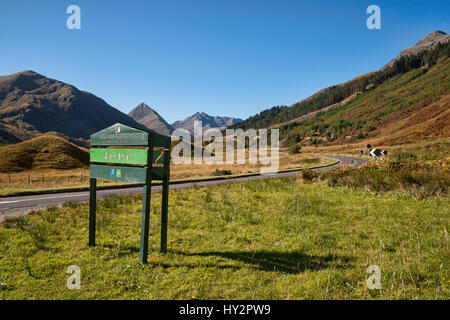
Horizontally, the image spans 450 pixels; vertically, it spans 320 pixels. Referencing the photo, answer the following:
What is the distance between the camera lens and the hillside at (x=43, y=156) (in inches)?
1843

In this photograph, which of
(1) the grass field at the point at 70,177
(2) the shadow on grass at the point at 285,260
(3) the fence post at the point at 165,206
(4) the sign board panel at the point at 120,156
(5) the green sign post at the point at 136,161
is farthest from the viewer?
(1) the grass field at the point at 70,177

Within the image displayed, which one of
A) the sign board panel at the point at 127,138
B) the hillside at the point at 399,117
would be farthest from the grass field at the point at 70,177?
the hillside at the point at 399,117

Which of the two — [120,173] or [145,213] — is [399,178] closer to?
[145,213]

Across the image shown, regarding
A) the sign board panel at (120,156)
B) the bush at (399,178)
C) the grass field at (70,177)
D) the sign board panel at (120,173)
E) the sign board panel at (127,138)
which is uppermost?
the sign board panel at (127,138)

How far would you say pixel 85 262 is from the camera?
→ 15.1 ft

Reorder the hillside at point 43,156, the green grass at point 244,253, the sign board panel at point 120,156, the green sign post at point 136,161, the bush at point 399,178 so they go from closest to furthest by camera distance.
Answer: the green grass at point 244,253, the green sign post at point 136,161, the sign board panel at point 120,156, the bush at point 399,178, the hillside at point 43,156

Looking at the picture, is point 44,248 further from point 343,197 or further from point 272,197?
point 343,197

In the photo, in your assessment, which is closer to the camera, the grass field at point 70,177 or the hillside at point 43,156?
the grass field at point 70,177

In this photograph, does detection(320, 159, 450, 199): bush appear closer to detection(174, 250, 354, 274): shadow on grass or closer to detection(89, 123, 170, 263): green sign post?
detection(174, 250, 354, 274): shadow on grass

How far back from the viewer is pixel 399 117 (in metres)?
84.5

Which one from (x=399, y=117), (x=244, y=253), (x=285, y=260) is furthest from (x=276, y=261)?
(x=399, y=117)

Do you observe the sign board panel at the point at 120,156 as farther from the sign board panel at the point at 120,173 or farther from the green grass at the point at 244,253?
the green grass at the point at 244,253

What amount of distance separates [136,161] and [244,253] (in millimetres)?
2967

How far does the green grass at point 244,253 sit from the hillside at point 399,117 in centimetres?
5454
